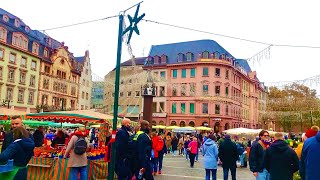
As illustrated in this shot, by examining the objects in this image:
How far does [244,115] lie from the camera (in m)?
67.1

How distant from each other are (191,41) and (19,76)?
3068 cm

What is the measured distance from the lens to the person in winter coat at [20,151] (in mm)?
5711

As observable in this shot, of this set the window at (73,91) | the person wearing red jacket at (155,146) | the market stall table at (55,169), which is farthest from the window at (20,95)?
the market stall table at (55,169)

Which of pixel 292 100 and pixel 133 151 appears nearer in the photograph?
pixel 133 151

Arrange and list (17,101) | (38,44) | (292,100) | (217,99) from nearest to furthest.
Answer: (292,100)
(17,101)
(38,44)
(217,99)

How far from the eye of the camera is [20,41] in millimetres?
46812

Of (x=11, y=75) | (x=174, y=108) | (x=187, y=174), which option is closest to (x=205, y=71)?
(x=174, y=108)

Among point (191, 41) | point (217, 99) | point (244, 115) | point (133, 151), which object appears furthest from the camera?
point (244, 115)

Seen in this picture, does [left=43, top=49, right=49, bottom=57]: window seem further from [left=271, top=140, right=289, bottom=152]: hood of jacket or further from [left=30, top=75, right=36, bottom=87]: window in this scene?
[left=271, top=140, right=289, bottom=152]: hood of jacket

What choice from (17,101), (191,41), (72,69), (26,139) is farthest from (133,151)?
(191,41)

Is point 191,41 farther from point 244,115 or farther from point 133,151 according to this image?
point 133,151

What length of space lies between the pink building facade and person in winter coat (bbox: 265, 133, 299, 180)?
45.8 meters

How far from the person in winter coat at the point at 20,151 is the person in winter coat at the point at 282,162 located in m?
4.78

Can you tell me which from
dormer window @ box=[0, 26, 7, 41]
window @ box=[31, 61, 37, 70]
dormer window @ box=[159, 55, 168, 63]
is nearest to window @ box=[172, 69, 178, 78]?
dormer window @ box=[159, 55, 168, 63]
